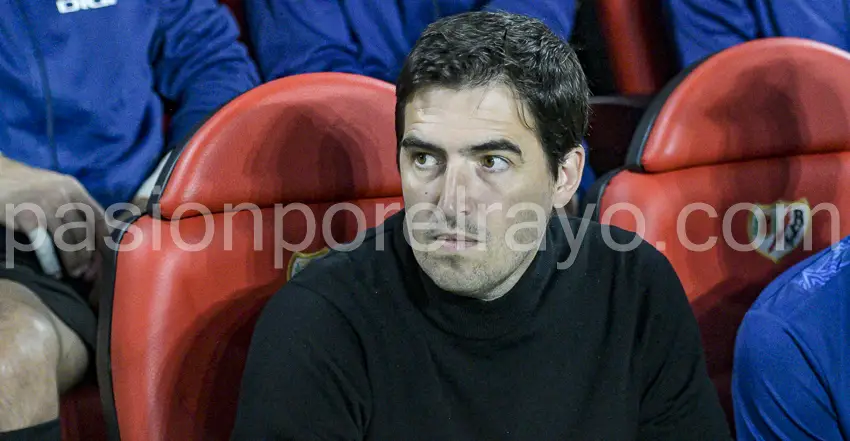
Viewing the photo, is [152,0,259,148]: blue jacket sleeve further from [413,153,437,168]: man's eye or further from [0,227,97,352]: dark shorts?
[413,153,437,168]: man's eye

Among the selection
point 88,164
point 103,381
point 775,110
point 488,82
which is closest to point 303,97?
point 488,82

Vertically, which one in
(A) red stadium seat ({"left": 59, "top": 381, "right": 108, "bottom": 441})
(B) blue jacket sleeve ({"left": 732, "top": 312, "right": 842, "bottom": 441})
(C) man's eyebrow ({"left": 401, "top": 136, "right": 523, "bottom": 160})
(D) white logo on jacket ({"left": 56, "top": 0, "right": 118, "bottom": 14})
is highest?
(D) white logo on jacket ({"left": 56, "top": 0, "right": 118, "bottom": 14})

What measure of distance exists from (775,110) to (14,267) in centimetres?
100

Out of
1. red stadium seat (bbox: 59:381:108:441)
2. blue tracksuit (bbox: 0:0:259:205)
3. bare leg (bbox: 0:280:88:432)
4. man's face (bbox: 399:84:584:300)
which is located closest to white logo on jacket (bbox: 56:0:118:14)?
blue tracksuit (bbox: 0:0:259:205)

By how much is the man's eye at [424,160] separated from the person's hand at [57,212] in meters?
0.47

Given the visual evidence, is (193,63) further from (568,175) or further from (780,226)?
(780,226)

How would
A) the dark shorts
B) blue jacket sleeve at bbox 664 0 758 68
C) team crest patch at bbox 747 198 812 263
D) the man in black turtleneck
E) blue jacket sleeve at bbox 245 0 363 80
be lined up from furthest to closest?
blue jacket sleeve at bbox 664 0 758 68, blue jacket sleeve at bbox 245 0 363 80, team crest patch at bbox 747 198 812 263, the dark shorts, the man in black turtleneck

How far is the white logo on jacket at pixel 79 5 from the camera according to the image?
118 centimetres

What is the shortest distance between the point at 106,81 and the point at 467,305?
721 mm

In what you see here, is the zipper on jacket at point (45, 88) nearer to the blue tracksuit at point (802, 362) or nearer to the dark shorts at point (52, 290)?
the dark shorts at point (52, 290)

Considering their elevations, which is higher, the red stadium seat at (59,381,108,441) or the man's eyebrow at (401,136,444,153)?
the man's eyebrow at (401,136,444,153)

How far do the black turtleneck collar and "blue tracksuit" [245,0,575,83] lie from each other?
26.6 inches

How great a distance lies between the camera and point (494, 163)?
775 mm

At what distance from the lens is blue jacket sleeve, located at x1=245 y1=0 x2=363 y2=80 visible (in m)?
1.43
